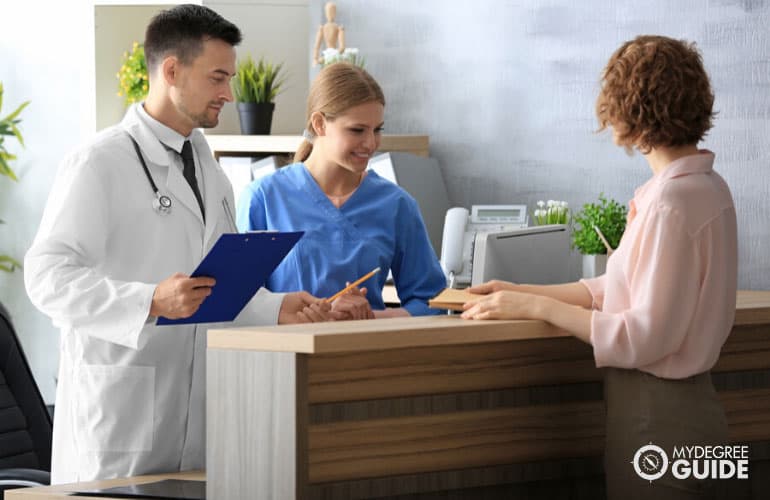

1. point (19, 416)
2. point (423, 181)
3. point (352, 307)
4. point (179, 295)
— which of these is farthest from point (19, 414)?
point (423, 181)

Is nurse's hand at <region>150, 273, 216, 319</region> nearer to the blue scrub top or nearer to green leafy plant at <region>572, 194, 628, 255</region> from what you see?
the blue scrub top

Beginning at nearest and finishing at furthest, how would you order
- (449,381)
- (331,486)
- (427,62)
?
(331,486) < (449,381) < (427,62)

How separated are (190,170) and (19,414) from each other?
1113 millimetres

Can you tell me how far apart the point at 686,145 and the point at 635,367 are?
42 cm

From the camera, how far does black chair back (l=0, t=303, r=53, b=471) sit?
365 cm

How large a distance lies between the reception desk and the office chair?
4.83 feet

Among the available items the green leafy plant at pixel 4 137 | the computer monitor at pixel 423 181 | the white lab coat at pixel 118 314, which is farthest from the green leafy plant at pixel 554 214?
the green leafy plant at pixel 4 137

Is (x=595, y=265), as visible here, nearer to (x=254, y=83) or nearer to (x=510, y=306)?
(x=510, y=306)

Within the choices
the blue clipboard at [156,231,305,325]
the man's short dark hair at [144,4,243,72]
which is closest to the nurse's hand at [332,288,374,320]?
the blue clipboard at [156,231,305,325]

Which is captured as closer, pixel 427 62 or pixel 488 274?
pixel 488 274

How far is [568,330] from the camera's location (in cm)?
244

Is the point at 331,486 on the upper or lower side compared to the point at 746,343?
lower

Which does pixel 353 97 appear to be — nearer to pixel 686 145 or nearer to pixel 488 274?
pixel 488 274

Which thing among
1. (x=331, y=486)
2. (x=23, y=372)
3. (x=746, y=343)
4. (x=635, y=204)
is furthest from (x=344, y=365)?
(x=23, y=372)
